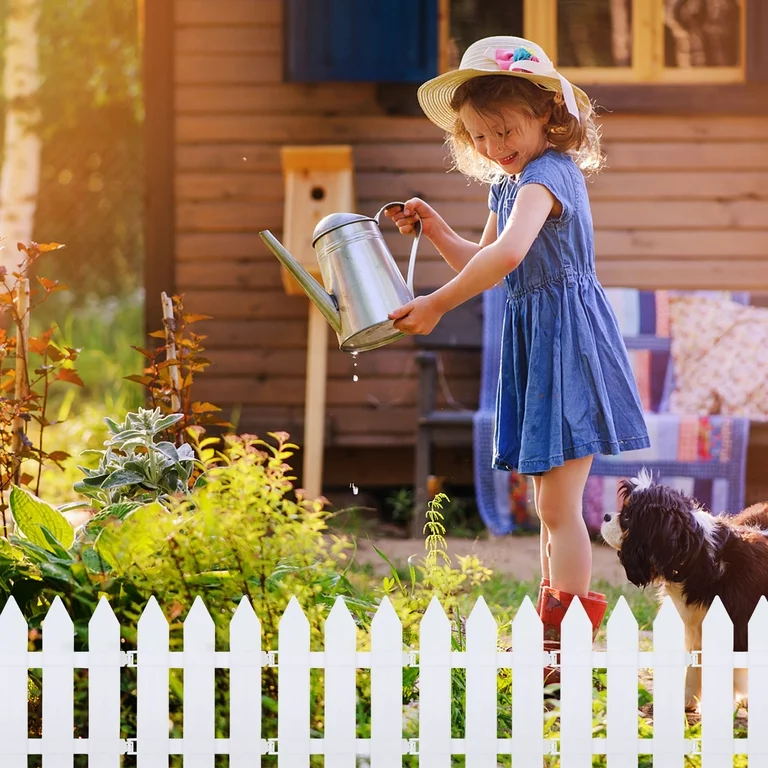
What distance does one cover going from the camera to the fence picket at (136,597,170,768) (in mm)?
1935

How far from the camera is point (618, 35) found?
18.5 feet

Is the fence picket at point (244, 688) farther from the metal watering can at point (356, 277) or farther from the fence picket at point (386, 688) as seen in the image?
the metal watering can at point (356, 277)

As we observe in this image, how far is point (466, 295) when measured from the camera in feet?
7.96

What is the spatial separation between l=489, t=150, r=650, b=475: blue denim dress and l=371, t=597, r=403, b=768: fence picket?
700 millimetres

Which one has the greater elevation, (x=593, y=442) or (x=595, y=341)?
(x=595, y=341)

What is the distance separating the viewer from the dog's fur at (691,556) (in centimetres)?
230

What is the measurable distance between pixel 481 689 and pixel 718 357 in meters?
3.66

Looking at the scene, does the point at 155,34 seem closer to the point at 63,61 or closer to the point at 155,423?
the point at 155,423

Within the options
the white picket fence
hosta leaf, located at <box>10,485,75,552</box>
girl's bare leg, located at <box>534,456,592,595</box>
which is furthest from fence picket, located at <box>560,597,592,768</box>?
hosta leaf, located at <box>10,485,75,552</box>

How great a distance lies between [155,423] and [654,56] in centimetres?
400

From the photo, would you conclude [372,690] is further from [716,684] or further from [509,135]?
[509,135]

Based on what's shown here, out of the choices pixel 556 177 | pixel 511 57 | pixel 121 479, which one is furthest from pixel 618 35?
pixel 121 479

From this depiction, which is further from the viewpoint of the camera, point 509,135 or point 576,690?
point 509,135

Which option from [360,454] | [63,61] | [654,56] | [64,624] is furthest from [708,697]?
[63,61]
